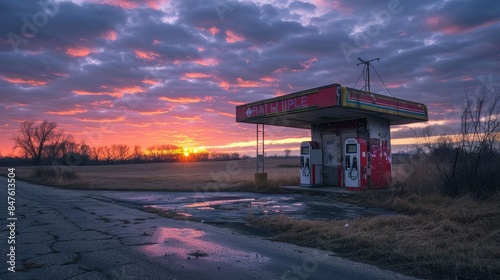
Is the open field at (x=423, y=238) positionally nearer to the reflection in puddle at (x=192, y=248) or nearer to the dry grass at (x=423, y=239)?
the dry grass at (x=423, y=239)

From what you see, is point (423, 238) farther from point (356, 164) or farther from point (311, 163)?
point (311, 163)

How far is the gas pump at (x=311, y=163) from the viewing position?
18953 millimetres

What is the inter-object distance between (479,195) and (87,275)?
11215 millimetres

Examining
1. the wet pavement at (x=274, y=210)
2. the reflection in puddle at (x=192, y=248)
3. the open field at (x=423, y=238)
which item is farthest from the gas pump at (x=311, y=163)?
the reflection in puddle at (x=192, y=248)

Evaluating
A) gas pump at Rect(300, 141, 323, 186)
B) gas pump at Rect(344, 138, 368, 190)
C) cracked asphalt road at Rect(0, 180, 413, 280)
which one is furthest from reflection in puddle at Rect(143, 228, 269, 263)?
gas pump at Rect(300, 141, 323, 186)

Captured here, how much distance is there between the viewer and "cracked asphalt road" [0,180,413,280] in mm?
5289

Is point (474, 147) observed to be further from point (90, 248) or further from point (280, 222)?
point (90, 248)

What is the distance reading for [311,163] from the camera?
18.9 meters

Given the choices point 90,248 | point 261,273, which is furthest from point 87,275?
point 261,273

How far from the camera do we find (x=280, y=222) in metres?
9.21

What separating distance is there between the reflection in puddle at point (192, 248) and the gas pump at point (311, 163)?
446 inches

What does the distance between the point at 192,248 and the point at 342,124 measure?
13.4 metres

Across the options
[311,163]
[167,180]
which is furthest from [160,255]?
[167,180]

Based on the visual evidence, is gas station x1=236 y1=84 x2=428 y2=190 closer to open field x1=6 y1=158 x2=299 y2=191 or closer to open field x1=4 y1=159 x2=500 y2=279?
open field x1=6 y1=158 x2=299 y2=191
